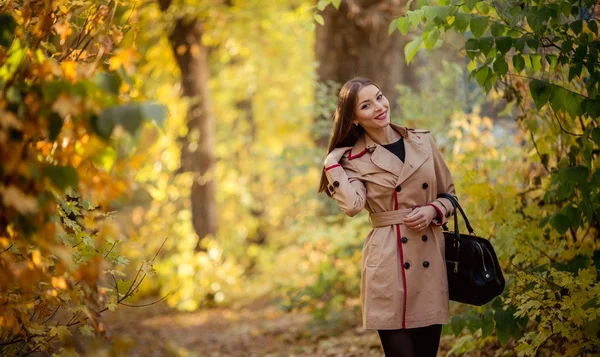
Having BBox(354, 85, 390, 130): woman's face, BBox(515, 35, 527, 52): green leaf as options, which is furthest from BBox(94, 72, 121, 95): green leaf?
BBox(515, 35, 527, 52): green leaf

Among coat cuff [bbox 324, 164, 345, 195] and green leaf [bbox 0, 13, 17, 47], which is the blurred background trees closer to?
green leaf [bbox 0, 13, 17, 47]

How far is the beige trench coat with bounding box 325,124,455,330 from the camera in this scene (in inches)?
139

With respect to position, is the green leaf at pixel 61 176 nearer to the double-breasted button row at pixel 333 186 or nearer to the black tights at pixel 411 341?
the double-breasted button row at pixel 333 186

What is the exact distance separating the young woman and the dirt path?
2.03 m

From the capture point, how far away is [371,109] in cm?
364

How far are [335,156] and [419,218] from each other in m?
0.56

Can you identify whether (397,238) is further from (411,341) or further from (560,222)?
(560,222)

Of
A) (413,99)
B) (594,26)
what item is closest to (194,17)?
(413,99)

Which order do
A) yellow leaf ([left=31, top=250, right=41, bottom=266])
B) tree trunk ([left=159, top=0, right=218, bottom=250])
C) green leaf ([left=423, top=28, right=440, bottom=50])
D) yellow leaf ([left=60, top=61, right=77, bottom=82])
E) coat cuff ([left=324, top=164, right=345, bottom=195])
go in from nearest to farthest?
yellow leaf ([left=60, top=61, right=77, bottom=82]) < yellow leaf ([left=31, top=250, right=41, bottom=266]) < coat cuff ([left=324, top=164, right=345, bottom=195]) < green leaf ([left=423, top=28, right=440, bottom=50]) < tree trunk ([left=159, top=0, right=218, bottom=250])

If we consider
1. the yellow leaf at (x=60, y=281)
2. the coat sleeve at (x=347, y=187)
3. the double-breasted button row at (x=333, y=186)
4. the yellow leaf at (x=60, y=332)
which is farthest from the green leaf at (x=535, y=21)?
the yellow leaf at (x=60, y=332)

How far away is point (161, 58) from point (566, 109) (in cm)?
1026

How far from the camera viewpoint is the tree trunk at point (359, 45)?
26.1 ft

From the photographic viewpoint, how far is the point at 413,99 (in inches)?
279

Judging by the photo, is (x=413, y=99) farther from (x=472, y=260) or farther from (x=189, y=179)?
(x=189, y=179)
